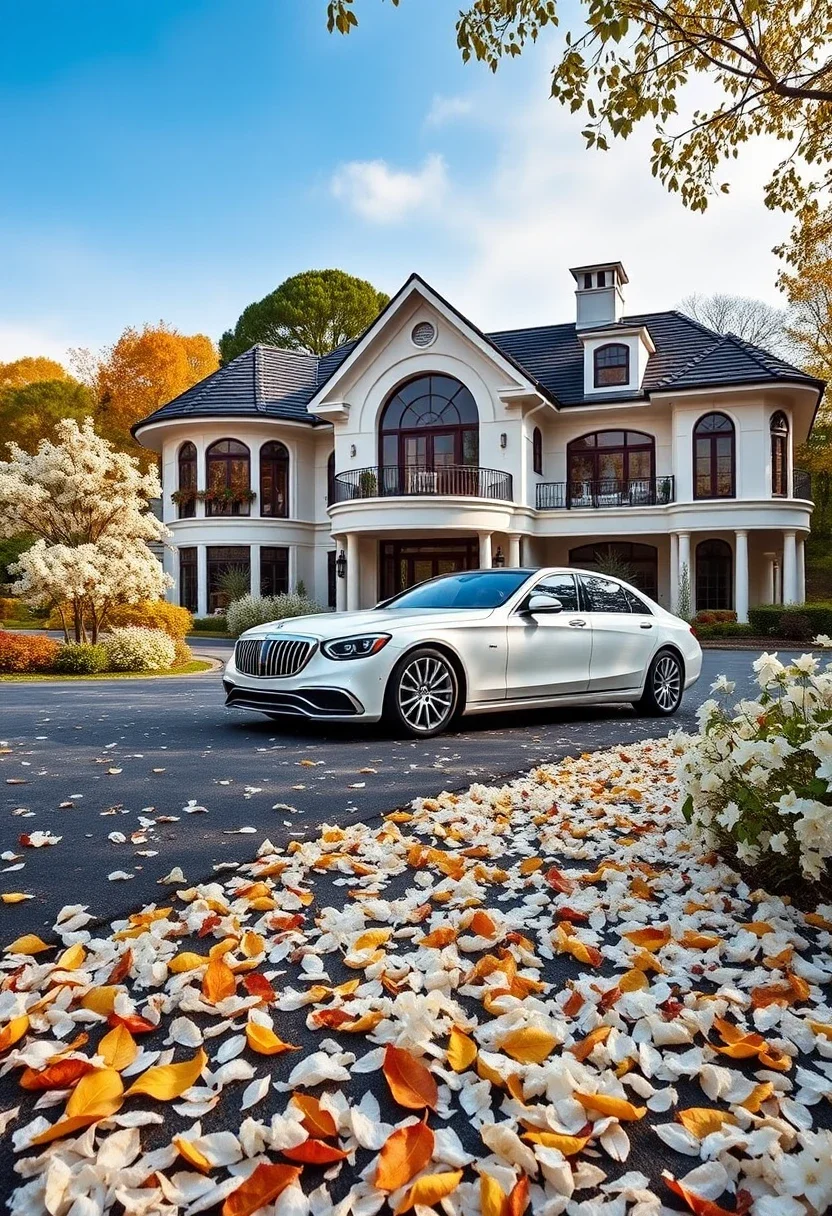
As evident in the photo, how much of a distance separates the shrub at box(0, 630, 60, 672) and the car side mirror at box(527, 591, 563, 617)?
10.4 meters

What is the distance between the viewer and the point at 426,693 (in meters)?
7.05

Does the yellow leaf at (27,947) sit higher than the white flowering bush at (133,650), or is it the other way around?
the white flowering bush at (133,650)

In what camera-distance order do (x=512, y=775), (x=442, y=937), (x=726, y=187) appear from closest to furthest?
1. (x=442, y=937)
2. (x=512, y=775)
3. (x=726, y=187)

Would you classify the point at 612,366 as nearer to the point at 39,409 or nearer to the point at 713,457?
the point at 713,457

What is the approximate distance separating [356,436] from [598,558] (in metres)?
8.91

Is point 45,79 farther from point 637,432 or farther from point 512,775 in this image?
point 637,432

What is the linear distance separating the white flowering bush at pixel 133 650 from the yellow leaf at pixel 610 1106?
1438 centimetres

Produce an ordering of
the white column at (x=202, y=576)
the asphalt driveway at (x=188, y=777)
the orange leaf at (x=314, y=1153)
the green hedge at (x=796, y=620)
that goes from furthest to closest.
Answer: the white column at (x=202, y=576) < the green hedge at (x=796, y=620) < the asphalt driveway at (x=188, y=777) < the orange leaf at (x=314, y=1153)

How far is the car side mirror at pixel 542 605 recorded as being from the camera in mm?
7629

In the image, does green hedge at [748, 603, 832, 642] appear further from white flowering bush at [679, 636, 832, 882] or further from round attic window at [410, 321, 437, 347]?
white flowering bush at [679, 636, 832, 882]

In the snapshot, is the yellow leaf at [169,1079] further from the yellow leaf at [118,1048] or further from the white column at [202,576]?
the white column at [202,576]

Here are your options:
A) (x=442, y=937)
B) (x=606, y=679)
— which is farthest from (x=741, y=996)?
(x=606, y=679)

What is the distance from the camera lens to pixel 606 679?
838 cm

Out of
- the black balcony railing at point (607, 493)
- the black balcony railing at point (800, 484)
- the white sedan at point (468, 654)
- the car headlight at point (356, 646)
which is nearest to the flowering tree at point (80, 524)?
the white sedan at point (468, 654)
